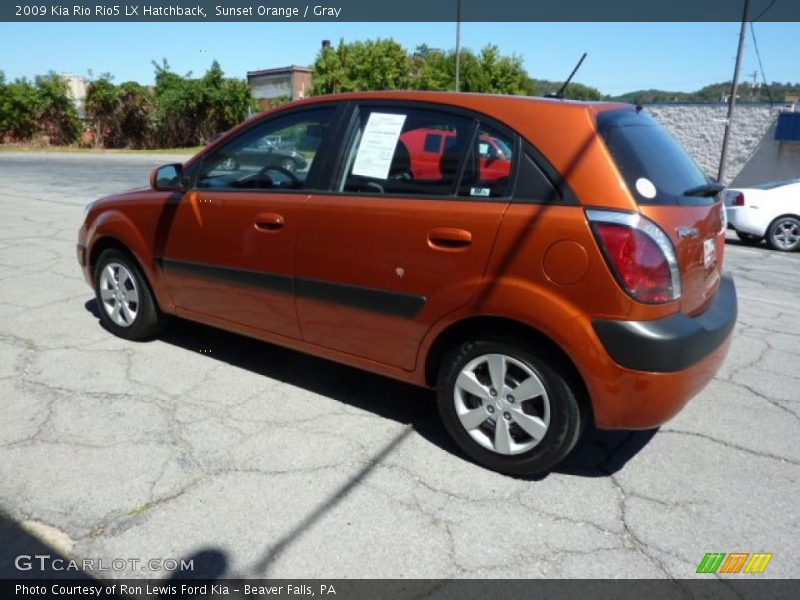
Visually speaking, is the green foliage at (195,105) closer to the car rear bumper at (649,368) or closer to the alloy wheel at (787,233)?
the alloy wheel at (787,233)

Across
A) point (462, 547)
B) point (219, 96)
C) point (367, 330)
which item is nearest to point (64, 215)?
point (367, 330)

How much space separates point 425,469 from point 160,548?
4.03ft

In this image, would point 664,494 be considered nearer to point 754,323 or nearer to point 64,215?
point 754,323

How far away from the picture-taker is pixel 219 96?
108 ft

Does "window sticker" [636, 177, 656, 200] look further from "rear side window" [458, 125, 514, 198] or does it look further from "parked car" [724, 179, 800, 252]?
"parked car" [724, 179, 800, 252]

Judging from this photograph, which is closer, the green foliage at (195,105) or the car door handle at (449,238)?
the car door handle at (449,238)

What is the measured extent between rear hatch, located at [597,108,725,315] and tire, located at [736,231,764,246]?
28.2ft

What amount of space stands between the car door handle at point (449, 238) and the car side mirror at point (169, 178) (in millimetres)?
1949

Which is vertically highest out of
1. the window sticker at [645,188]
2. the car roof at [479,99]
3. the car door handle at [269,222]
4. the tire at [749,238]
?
the car roof at [479,99]

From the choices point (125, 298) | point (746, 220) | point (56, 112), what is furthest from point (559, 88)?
point (56, 112)

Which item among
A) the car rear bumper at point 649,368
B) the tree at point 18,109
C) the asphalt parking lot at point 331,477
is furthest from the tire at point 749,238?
the tree at point 18,109

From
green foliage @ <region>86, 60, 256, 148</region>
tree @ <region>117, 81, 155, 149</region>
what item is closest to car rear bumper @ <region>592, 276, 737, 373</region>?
green foliage @ <region>86, 60, 256, 148</region>

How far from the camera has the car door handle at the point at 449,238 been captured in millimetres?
2848

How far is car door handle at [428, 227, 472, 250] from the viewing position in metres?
2.85
